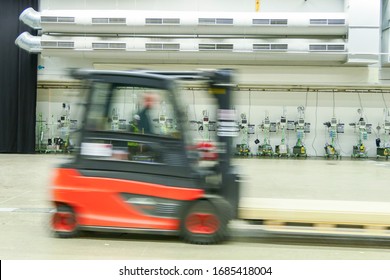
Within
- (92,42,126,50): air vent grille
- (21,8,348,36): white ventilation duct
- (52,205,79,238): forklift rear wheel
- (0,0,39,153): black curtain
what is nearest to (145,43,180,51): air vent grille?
(21,8,348,36): white ventilation duct

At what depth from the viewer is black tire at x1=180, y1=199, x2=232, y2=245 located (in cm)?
434

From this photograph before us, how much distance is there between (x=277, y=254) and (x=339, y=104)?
13.0 meters

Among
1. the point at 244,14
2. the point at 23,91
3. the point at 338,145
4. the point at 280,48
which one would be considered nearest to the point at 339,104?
the point at 338,145

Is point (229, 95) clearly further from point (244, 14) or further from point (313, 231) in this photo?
point (244, 14)

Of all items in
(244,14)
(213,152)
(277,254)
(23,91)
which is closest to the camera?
(277,254)

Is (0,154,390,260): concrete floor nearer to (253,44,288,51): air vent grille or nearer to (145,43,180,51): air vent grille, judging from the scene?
(253,44,288,51): air vent grille

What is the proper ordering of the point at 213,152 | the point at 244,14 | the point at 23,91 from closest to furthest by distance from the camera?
the point at 213,152, the point at 244,14, the point at 23,91

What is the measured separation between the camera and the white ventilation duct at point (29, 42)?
14.5m

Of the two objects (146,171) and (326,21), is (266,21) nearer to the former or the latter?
(326,21)

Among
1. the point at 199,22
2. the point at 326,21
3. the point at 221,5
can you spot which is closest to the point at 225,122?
the point at 199,22

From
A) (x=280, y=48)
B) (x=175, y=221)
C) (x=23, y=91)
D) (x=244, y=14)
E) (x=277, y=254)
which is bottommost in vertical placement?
(x=277, y=254)

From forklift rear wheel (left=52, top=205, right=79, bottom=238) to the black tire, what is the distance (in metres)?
1.22

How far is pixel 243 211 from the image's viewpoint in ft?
14.6

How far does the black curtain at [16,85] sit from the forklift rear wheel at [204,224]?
42.3ft
